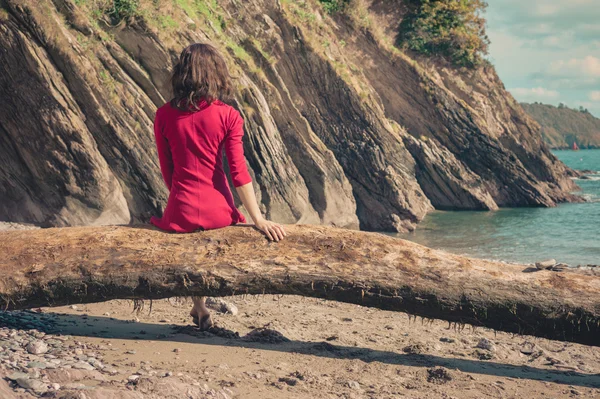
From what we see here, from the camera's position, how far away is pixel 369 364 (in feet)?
17.8

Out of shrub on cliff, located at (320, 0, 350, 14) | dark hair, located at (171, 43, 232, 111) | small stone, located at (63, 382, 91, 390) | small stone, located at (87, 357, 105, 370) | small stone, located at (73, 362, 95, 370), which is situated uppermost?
shrub on cliff, located at (320, 0, 350, 14)

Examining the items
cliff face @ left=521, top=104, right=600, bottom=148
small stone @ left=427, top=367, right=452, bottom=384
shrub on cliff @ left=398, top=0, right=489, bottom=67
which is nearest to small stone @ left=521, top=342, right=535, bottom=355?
small stone @ left=427, top=367, right=452, bottom=384

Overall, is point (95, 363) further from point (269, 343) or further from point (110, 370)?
point (269, 343)

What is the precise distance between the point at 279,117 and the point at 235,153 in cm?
1475

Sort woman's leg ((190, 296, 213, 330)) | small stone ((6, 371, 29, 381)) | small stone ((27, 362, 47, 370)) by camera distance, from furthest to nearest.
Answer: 1. woman's leg ((190, 296, 213, 330))
2. small stone ((27, 362, 47, 370))
3. small stone ((6, 371, 29, 381))

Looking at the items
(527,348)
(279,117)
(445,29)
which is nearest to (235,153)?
(527,348)

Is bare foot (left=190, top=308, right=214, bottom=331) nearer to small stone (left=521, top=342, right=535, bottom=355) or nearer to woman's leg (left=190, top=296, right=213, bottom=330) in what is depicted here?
woman's leg (left=190, top=296, right=213, bottom=330)

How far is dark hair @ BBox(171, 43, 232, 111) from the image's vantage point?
16.0 feet

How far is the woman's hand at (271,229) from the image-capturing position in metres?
5.31

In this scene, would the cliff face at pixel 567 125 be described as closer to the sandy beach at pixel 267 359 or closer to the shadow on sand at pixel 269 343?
the sandy beach at pixel 267 359

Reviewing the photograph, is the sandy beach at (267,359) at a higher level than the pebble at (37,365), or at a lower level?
lower

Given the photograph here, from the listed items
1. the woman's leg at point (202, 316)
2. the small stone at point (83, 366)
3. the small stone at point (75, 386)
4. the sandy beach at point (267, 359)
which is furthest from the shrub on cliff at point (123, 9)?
the small stone at point (75, 386)

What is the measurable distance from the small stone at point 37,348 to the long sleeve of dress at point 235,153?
202 cm

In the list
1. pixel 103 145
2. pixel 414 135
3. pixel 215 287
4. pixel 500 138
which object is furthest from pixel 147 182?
pixel 500 138
